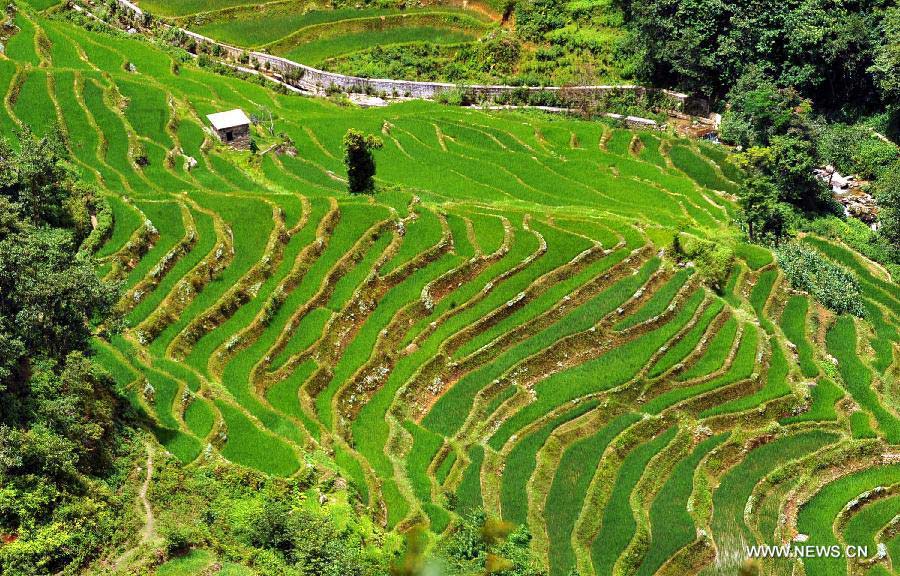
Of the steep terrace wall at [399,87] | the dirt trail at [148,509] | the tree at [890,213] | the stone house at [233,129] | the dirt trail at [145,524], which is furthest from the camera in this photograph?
the steep terrace wall at [399,87]

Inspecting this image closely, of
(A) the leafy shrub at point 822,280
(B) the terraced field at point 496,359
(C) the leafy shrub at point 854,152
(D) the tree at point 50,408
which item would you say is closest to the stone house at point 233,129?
(B) the terraced field at point 496,359

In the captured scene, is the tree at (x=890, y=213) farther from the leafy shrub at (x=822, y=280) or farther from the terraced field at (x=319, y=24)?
the terraced field at (x=319, y=24)

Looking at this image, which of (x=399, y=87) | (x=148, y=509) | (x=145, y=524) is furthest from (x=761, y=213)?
(x=145, y=524)

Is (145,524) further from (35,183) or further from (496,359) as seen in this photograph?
(35,183)

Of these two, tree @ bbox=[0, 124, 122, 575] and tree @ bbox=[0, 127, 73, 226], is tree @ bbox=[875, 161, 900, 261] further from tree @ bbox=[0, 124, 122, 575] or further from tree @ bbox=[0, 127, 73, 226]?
tree @ bbox=[0, 124, 122, 575]

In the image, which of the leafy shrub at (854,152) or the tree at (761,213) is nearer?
the tree at (761,213)

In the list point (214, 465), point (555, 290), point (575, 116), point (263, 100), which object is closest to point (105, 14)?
point (263, 100)
